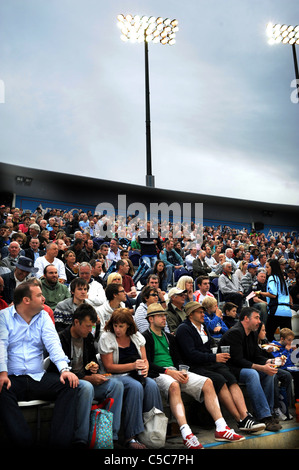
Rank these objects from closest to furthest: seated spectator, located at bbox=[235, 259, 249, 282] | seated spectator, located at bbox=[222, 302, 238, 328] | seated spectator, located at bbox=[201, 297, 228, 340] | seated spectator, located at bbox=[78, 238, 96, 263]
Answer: seated spectator, located at bbox=[201, 297, 228, 340]
seated spectator, located at bbox=[222, 302, 238, 328]
seated spectator, located at bbox=[78, 238, 96, 263]
seated spectator, located at bbox=[235, 259, 249, 282]

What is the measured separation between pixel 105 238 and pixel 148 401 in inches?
340

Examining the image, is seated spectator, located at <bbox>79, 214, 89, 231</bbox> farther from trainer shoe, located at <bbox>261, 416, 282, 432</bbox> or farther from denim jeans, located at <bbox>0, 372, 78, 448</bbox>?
denim jeans, located at <bbox>0, 372, 78, 448</bbox>

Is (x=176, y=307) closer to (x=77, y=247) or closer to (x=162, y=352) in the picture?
(x=162, y=352)

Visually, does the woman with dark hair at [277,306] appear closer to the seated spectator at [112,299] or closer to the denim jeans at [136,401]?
the seated spectator at [112,299]

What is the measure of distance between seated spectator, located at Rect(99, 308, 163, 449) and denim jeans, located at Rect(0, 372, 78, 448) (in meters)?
0.64

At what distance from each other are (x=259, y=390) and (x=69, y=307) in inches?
94.2

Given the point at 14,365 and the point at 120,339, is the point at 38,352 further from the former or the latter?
the point at 120,339

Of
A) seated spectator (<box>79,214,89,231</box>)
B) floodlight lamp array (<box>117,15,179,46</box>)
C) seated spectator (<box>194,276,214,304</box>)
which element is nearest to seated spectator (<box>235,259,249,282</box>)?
seated spectator (<box>194,276,214,304</box>)

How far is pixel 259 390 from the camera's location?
5.37m

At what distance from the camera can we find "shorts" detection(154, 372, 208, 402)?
4828 mm

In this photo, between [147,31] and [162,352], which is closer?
[162,352]

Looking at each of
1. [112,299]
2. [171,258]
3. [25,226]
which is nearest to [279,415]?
[112,299]
